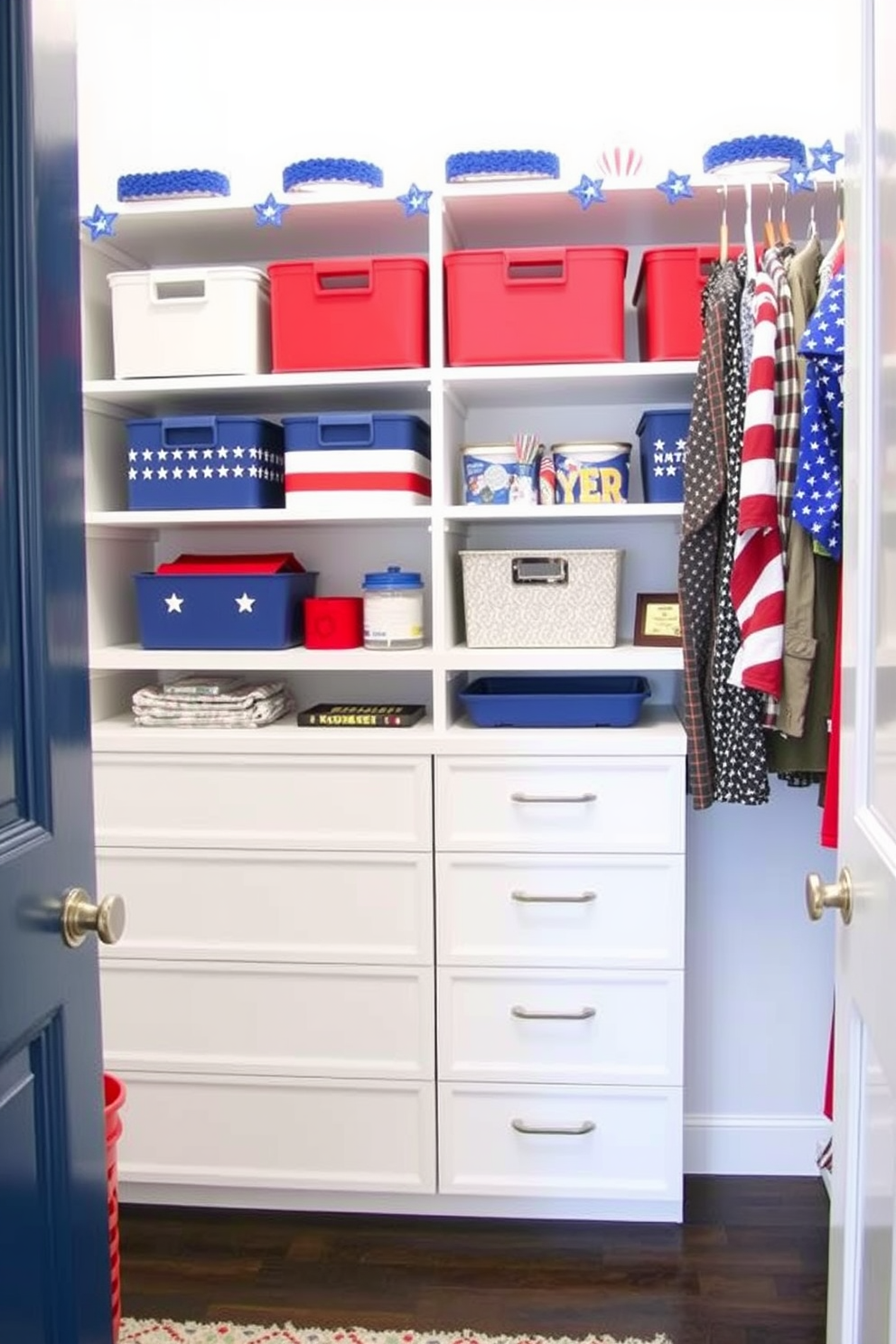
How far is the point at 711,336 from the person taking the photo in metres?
2.18

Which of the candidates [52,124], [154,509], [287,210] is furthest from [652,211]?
[52,124]

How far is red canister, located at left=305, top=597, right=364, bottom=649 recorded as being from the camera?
2.46 metres

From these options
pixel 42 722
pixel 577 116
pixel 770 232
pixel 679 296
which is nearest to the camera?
pixel 42 722

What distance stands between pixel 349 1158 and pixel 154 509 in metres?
1.30

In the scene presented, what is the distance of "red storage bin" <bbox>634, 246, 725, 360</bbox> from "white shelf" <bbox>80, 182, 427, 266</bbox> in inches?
19.1

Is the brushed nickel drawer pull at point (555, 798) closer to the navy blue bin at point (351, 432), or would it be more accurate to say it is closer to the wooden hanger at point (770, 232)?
the navy blue bin at point (351, 432)

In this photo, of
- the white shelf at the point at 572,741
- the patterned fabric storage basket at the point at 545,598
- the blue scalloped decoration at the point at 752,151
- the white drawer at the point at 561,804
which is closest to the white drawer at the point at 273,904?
the white drawer at the point at 561,804

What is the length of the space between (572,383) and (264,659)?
78 cm

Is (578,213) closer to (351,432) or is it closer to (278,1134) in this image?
(351,432)

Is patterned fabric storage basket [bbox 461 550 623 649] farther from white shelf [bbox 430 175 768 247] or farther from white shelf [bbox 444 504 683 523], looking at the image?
white shelf [bbox 430 175 768 247]

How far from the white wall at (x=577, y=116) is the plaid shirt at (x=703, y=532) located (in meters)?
0.44

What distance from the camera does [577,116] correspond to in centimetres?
259

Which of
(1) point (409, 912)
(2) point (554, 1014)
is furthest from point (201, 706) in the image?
(2) point (554, 1014)

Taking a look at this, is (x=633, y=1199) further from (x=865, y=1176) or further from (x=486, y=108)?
(x=486, y=108)
